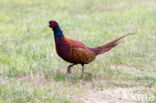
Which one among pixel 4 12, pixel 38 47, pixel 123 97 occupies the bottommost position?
pixel 123 97

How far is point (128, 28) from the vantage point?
15.8 metres

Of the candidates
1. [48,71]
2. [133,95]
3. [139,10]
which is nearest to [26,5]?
[139,10]

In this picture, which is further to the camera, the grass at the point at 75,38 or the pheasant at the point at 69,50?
the pheasant at the point at 69,50

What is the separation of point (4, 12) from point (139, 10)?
4874mm

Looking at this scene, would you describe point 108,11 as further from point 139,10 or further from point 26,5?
point 26,5

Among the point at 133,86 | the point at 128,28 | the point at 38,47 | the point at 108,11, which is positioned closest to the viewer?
the point at 133,86

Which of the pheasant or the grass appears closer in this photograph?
the grass

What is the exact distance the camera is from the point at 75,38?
1373cm

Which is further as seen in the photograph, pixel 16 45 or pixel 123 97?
pixel 16 45

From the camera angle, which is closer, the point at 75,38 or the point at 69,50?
the point at 69,50

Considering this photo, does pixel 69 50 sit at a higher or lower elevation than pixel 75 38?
lower

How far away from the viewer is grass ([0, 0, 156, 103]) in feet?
26.9

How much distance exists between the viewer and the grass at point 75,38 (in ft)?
26.9

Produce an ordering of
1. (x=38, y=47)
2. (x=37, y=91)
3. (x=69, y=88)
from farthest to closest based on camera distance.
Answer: (x=38, y=47)
(x=69, y=88)
(x=37, y=91)
